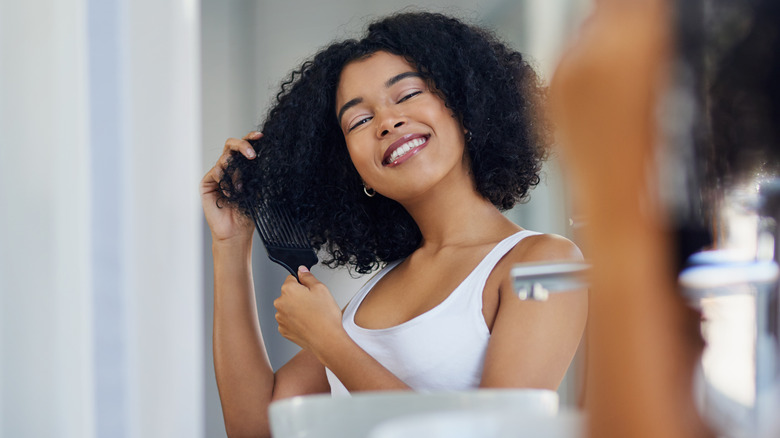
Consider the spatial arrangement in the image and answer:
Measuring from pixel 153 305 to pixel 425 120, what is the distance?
1.53ft

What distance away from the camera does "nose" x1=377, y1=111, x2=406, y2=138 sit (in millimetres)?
1067

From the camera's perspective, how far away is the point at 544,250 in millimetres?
957

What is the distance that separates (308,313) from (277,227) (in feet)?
0.83

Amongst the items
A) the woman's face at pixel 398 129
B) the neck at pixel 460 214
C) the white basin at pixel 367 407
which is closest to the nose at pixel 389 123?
the woman's face at pixel 398 129

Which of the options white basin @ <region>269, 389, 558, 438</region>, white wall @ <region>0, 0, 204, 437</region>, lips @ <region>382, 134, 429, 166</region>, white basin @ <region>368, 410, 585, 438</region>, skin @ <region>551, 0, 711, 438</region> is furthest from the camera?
lips @ <region>382, 134, 429, 166</region>

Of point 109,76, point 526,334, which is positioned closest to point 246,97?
point 109,76

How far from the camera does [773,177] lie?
1.04 ft

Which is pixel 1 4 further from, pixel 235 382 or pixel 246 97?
pixel 246 97

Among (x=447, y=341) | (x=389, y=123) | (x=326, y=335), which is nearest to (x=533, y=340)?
(x=447, y=341)

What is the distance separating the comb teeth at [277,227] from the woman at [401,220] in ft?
0.09

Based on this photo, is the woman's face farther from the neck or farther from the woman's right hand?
the woman's right hand

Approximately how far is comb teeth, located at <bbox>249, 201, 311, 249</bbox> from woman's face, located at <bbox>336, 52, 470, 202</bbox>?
6.4 inches

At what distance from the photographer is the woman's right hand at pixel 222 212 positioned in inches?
48.6

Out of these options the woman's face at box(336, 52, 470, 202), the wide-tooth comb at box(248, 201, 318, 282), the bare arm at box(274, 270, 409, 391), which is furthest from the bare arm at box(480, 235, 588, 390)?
the wide-tooth comb at box(248, 201, 318, 282)
